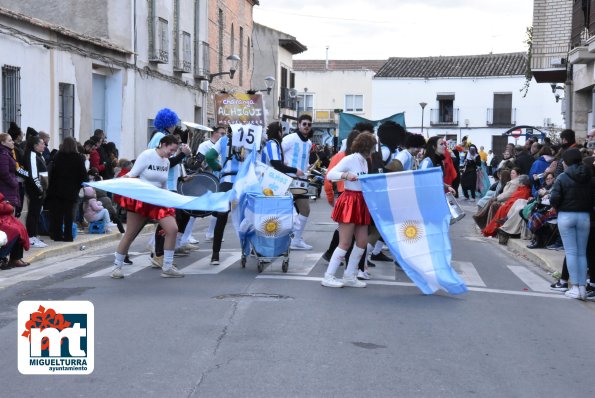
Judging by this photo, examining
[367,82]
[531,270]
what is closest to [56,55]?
[531,270]

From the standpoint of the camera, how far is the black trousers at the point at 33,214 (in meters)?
14.3

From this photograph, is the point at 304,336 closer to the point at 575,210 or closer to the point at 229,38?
the point at 575,210

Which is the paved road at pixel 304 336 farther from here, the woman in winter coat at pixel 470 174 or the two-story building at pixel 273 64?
the two-story building at pixel 273 64

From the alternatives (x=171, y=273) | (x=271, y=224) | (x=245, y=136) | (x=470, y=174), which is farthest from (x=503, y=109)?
(x=171, y=273)

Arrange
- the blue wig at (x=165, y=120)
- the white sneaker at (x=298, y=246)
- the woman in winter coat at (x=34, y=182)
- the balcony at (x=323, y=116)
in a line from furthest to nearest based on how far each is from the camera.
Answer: the balcony at (x=323, y=116) → the woman in winter coat at (x=34, y=182) → the white sneaker at (x=298, y=246) → the blue wig at (x=165, y=120)

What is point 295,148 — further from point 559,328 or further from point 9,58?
point 9,58

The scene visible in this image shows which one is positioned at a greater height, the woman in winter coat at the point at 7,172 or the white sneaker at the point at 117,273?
the woman in winter coat at the point at 7,172

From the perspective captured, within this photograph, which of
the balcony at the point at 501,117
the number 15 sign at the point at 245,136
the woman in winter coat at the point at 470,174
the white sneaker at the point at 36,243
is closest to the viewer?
the number 15 sign at the point at 245,136

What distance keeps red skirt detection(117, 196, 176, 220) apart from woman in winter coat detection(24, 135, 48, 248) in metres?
4.14

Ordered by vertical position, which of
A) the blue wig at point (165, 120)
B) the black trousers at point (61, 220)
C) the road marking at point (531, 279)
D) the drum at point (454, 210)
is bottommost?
the road marking at point (531, 279)

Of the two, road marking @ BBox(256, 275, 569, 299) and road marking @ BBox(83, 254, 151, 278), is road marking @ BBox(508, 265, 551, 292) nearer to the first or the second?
road marking @ BBox(256, 275, 569, 299)

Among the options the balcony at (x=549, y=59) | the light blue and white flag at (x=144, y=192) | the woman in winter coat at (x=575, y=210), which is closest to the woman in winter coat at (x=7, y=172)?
the light blue and white flag at (x=144, y=192)

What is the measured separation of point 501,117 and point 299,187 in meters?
52.6

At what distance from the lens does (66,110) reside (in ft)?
69.5
